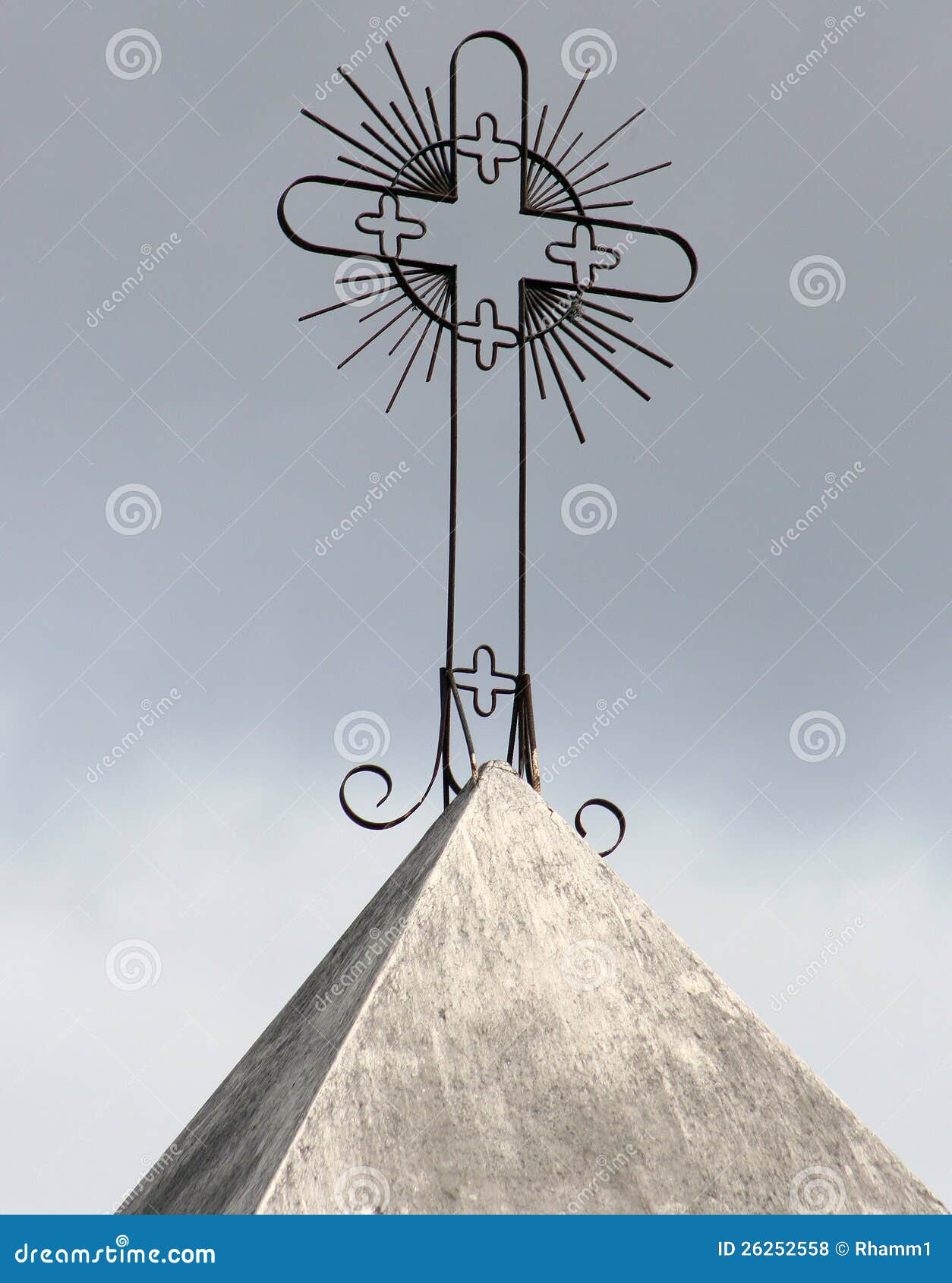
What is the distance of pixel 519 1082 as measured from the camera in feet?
12.7

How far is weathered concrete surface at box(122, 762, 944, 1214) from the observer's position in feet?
11.7

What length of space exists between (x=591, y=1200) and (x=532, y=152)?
4.40 meters

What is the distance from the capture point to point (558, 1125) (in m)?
3.78

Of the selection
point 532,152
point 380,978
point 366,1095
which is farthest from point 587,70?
point 366,1095

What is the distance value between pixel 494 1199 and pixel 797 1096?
3.68 ft

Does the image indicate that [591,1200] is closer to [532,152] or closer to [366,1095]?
[366,1095]

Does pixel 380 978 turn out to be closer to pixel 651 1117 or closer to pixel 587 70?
pixel 651 1117

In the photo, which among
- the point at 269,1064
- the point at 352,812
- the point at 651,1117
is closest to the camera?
the point at 651,1117

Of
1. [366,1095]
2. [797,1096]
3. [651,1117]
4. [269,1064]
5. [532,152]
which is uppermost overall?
[532,152]

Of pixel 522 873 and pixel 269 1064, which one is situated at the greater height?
pixel 522 873

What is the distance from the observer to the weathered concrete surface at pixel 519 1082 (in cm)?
356

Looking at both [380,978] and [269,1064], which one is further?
[269,1064]
